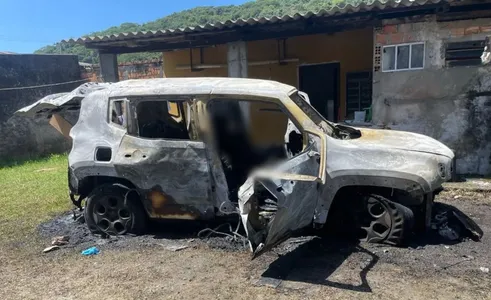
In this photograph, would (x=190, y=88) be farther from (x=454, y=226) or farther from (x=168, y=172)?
(x=454, y=226)

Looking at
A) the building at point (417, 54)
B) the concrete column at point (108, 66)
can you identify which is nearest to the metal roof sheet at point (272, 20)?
the building at point (417, 54)

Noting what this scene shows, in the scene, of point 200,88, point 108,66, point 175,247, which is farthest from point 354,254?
point 108,66

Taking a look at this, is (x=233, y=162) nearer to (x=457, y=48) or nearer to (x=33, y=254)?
(x=33, y=254)

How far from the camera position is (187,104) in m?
4.89

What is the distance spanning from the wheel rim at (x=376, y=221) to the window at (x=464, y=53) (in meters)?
4.31

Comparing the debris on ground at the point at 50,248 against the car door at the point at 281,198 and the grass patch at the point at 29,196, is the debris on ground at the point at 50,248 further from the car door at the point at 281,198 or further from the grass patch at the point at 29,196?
the car door at the point at 281,198

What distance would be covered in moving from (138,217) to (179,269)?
3.74 feet

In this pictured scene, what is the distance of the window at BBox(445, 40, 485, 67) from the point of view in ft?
24.0

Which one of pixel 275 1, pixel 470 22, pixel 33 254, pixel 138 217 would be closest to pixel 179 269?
pixel 138 217

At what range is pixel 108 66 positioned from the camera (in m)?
11.0

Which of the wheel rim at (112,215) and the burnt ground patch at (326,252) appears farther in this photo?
the wheel rim at (112,215)

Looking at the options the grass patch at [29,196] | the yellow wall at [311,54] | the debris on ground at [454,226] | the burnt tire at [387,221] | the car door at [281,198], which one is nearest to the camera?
the car door at [281,198]

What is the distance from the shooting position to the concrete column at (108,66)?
11.0m

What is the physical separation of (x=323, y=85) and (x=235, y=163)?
6.25 m
